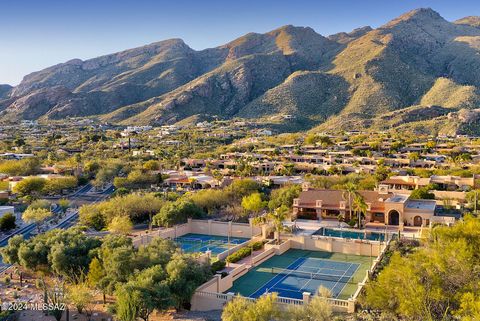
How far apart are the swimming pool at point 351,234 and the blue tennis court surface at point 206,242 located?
5.93 m

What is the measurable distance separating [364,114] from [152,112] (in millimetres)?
62848

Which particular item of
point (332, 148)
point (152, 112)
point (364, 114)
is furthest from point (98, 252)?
point (152, 112)

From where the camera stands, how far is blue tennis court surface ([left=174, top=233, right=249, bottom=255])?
3609 cm

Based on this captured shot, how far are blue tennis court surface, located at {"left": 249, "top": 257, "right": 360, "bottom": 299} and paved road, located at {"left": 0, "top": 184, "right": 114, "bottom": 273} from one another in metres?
16.1

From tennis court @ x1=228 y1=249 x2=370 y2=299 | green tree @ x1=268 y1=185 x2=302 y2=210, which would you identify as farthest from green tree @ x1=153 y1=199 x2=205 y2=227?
tennis court @ x1=228 y1=249 x2=370 y2=299

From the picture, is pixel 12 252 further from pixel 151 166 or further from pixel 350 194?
pixel 151 166

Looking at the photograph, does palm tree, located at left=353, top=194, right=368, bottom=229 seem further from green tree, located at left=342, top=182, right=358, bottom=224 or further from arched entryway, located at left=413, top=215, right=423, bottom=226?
arched entryway, located at left=413, top=215, right=423, bottom=226

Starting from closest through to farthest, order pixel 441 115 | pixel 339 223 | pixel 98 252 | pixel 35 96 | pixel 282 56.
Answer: pixel 98 252 → pixel 339 223 → pixel 441 115 → pixel 35 96 → pixel 282 56

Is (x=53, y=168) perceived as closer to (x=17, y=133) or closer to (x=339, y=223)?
(x=339, y=223)

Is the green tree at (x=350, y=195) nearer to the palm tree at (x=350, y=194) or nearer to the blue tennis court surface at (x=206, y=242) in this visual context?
the palm tree at (x=350, y=194)

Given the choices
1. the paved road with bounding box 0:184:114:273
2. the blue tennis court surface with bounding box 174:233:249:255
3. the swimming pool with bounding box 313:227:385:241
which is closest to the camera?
the blue tennis court surface with bounding box 174:233:249:255

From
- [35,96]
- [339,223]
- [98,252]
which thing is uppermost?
[35,96]

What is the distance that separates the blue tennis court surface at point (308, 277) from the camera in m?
26.5

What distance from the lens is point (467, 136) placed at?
352 ft
